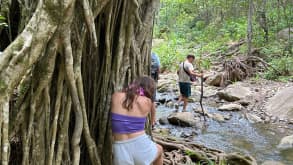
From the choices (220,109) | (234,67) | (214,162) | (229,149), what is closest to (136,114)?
(214,162)

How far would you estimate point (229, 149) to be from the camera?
708cm

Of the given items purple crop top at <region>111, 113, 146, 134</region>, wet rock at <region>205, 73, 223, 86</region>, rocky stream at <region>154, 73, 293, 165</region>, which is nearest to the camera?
purple crop top at <region>111, 113, 146, 134</region>

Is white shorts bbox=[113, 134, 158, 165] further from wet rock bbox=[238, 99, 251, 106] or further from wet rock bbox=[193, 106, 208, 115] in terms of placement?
wet rock bbox=[238, 99, 251, 106]

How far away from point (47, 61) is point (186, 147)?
3.13m

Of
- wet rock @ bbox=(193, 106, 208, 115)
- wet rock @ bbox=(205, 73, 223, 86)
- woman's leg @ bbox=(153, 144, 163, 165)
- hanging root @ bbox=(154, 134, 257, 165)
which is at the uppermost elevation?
wet rock @ bbox=(205, 73, 223, 86)

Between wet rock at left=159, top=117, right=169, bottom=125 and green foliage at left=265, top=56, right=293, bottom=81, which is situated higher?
green foliage at left=265, top=56, right=293, bottom=81

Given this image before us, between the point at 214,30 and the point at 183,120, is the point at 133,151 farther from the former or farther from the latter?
the point at 214,30

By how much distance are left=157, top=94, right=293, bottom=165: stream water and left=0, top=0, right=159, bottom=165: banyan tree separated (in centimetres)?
319

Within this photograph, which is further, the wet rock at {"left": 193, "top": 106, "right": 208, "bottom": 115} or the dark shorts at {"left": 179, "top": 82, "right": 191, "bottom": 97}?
the wet rock at {"left": 193, "top": 106, "right": 208, "bottom": 115}

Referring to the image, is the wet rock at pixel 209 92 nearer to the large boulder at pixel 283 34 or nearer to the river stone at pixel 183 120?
the river stone at pixel 183 120

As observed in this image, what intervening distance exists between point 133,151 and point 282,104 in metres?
6.35

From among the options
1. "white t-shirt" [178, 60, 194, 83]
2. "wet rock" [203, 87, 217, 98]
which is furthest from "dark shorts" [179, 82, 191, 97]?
"wet rock" [203, 87, 217, 98]

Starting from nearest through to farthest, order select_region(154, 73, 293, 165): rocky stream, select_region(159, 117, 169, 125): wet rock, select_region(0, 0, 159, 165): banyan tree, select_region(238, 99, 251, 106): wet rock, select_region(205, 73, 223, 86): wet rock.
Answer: select_region(0, 0, 159, 165): banyan tree < select_region(154, 73, 293, 165): rocky stream < select_region(159, 117, 169, 125): wet rock < select_region(238, 99, 251, 106): wet rock < select_region(205, 73, 223, 86): wet rock

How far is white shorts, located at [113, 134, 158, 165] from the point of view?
12.2 ft
